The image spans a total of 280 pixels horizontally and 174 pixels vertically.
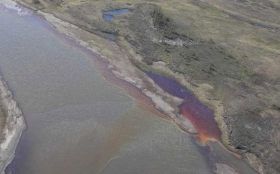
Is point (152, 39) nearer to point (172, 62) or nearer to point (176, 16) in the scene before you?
point (172, 62)

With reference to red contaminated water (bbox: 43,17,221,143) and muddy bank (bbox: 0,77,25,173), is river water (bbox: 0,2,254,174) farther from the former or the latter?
red contaminated water (bbox: 43,17,221,143)

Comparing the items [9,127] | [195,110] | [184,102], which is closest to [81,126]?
[9,127]

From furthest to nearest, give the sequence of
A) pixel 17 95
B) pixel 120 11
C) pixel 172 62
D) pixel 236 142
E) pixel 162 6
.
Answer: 1. pixel 162 6
2. pixel 120 11
3. pixel 172 62
4. pixel 17 95
5. pixel 236 142

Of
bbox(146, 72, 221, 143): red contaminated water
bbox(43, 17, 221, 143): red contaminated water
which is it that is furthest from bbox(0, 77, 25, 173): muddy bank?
bbox(146, 72, 221, 143): red contaminated water

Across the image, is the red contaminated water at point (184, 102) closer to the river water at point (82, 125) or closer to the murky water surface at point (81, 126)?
the river water at point (82, 125)

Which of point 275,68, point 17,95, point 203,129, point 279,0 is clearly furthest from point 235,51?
point 279,0

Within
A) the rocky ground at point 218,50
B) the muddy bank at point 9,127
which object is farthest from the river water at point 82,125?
the rocky ground at point 218,50
